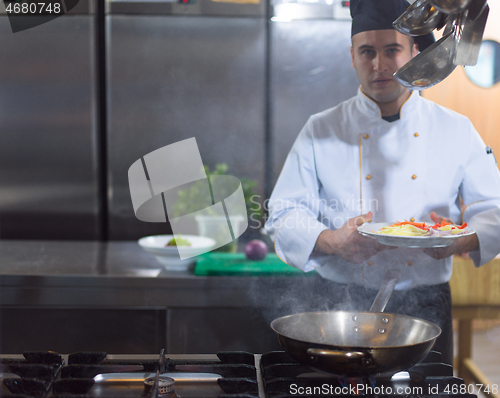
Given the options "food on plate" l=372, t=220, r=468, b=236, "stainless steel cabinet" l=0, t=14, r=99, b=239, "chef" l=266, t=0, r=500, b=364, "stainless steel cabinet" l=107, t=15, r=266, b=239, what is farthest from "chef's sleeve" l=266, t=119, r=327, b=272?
"stainless steel cabinet" l=0, t=14, r=99, b=239

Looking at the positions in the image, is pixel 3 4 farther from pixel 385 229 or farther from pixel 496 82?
pixel 496 82

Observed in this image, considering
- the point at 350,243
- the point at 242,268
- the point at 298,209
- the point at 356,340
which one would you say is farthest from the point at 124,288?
the point at 356,340

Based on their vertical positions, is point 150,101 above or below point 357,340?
above

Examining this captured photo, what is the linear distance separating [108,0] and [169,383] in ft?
5.15

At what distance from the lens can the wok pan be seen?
67 centimetres

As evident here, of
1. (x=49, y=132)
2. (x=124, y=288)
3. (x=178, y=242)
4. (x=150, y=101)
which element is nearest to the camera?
(x=124, y=288)

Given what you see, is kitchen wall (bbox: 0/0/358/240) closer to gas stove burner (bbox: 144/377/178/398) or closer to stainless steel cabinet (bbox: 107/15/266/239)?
stainless steel cabinet (bbox: 107/15/266/239)

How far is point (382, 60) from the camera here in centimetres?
119

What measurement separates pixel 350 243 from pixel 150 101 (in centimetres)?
114

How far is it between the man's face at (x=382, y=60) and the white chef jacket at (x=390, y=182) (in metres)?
0.04

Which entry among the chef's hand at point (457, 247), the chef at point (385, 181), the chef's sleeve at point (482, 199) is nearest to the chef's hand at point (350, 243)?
the chef at point (385, 181)
